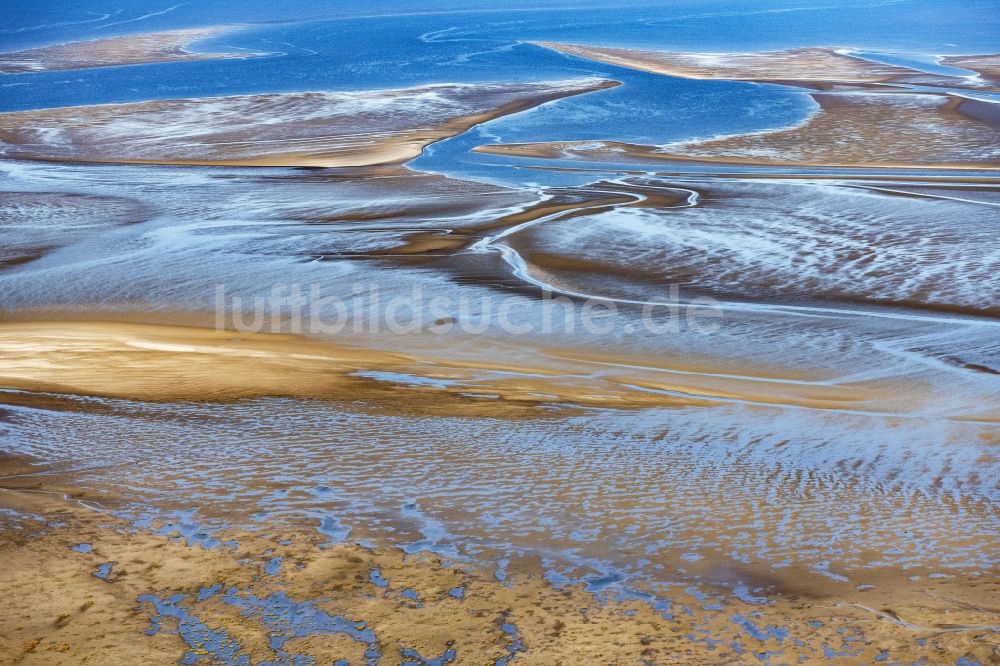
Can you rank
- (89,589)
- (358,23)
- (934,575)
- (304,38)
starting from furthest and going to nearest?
(358,23) → (304,38) → (934,575) → (89,589)

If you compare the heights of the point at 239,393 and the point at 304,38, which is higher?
the point at 304,38

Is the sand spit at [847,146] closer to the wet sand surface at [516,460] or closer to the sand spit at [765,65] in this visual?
the wet sand surface at [516,460]

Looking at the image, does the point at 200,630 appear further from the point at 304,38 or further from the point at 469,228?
the point at 304,38

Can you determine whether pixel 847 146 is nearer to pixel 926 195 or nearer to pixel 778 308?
pixel 926 195

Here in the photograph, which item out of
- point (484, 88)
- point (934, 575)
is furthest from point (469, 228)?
point (484, 88)

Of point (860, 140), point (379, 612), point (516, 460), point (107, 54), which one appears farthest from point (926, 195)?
point (107, 54)

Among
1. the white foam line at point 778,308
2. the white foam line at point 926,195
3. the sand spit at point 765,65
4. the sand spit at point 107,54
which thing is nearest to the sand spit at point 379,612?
the white foam line at point 778,308

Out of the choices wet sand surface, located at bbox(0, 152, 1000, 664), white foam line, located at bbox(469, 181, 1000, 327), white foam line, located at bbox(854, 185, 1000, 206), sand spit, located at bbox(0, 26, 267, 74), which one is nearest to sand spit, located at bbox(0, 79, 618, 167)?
white foam line, located at bbox(854, 185, 1000, 206)
